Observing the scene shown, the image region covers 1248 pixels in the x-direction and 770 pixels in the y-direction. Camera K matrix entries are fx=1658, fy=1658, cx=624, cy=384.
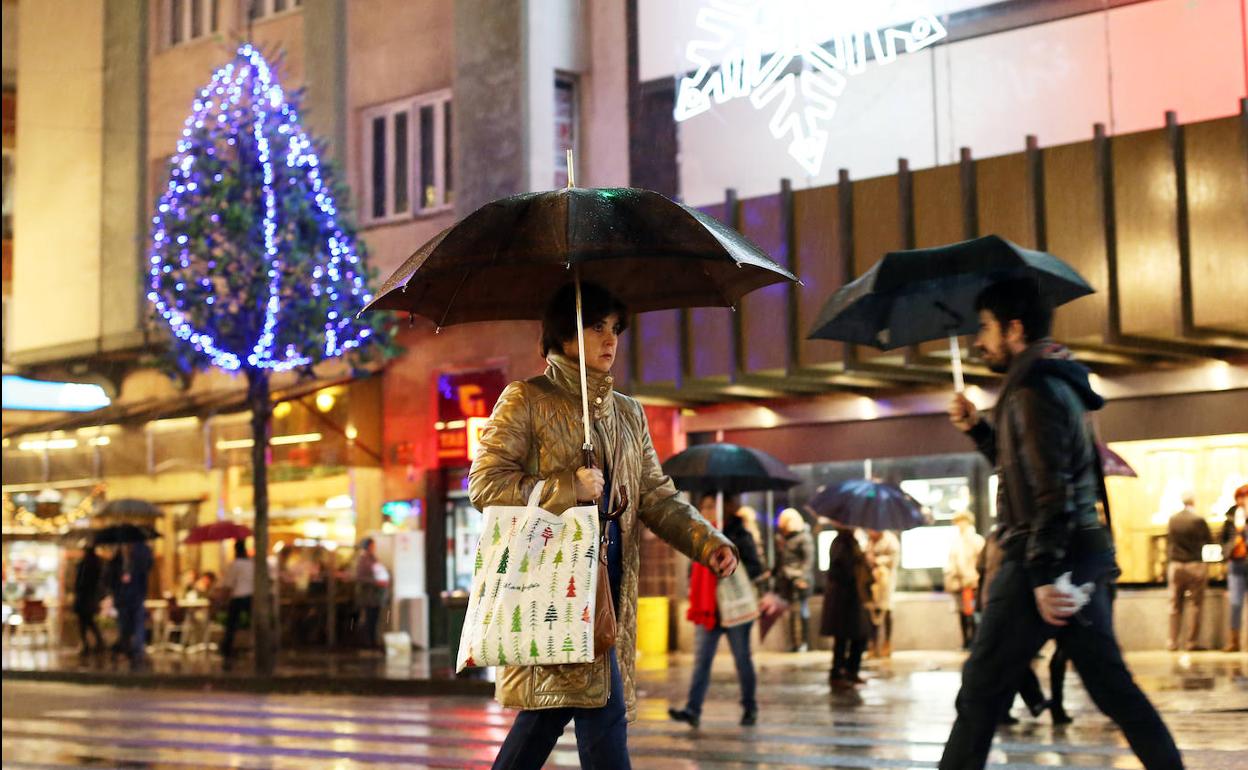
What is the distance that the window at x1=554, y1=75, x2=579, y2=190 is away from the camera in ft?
81.5

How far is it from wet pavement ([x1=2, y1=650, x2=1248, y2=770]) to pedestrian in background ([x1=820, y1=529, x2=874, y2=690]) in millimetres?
303

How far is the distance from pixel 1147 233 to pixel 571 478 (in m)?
14.7

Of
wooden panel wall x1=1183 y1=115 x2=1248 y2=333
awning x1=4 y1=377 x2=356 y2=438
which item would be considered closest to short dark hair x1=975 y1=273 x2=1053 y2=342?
wooden panel wall x1=1183 y1=115 x2=1248 y2=333

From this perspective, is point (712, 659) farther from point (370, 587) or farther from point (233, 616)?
point (233, 616)

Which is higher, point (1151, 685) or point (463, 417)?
point (463, 417)

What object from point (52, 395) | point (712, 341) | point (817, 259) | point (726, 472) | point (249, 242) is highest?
point (249, 242)

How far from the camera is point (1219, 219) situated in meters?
17.7

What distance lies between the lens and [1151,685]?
14.9 metres

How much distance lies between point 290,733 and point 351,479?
49.6ft

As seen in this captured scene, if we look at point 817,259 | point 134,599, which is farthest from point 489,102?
point 134,599

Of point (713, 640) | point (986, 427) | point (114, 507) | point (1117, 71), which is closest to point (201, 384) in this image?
point (114, 507)

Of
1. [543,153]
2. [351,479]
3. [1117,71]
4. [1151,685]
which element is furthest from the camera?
[351,479]

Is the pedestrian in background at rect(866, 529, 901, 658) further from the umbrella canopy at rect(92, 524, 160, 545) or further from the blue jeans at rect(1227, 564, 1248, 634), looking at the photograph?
the umbrella canopy at rect(92, 524, 160, 545)

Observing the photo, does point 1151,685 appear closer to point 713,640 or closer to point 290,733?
A: point 713,640
